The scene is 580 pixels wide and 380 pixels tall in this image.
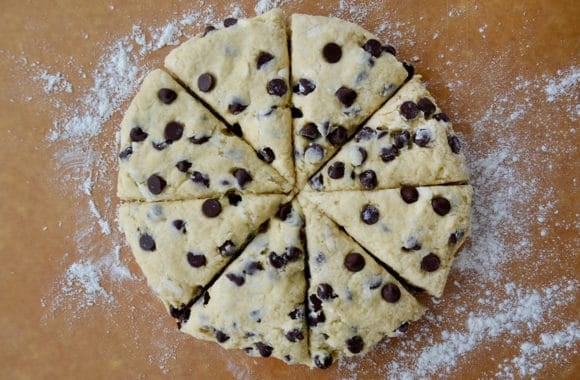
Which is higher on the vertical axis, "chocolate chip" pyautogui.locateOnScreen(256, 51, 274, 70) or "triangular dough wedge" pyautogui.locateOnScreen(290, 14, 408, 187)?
"chocolate chip" pyautogui.locateOnScreen(256, 51, 274, 70)

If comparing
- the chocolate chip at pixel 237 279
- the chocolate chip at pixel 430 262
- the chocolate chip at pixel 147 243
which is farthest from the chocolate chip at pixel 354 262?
the chocolate chip at pixel 147 243

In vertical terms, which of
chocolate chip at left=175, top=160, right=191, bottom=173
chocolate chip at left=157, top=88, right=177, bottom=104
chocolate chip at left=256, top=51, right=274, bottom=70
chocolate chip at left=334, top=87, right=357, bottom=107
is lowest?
chocolate chip at left=334, top=87, right=357, bottom=107

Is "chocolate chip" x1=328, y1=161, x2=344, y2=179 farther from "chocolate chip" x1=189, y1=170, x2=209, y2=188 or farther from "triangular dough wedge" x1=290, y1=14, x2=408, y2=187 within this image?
"chocolate chip" x1=189, y1=170, x2=209, y2=188

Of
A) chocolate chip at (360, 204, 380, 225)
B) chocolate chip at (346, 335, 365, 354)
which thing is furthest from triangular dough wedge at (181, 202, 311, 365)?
chocolate chip at (360, 204, 380, 225)

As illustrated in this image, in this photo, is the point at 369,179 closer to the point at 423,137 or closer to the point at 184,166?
the point at 423,137

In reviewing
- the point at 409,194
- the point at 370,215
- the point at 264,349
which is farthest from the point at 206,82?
the point at 264,349

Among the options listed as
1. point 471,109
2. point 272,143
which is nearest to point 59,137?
point 272,143

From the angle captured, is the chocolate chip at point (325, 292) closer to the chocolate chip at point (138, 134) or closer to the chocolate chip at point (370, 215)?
the chocolate chip at point (370, 215)
